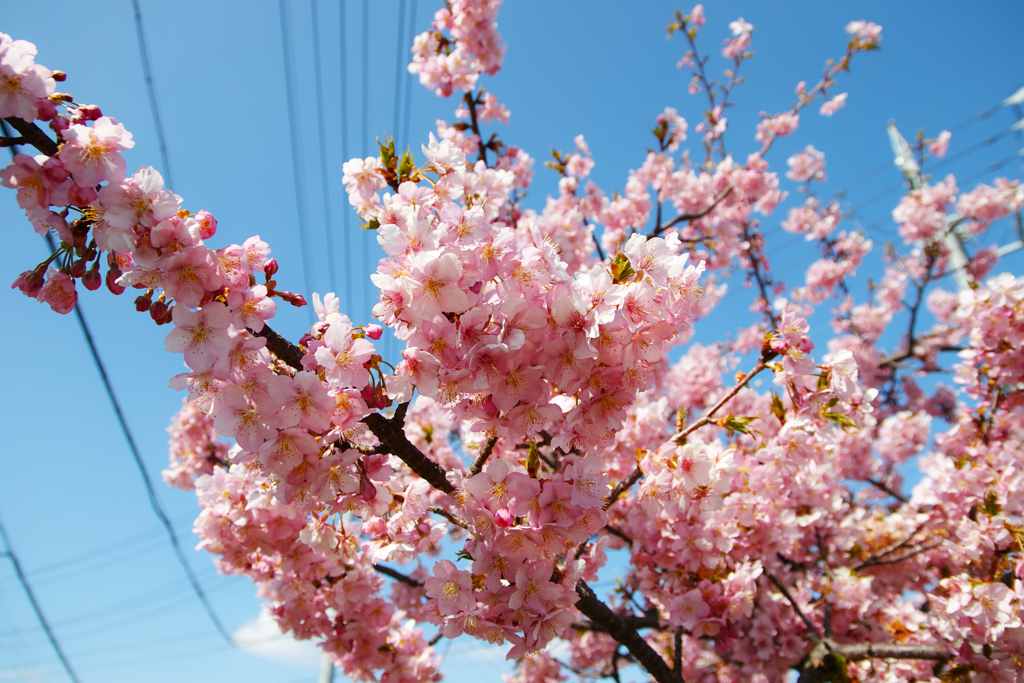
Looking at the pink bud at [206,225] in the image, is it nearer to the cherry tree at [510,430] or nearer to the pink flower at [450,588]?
the cherry tree at [510,430]

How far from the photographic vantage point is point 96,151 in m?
1.30

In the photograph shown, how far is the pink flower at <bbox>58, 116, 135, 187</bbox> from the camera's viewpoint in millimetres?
1275

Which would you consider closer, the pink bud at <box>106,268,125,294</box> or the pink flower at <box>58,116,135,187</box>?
the pink flower at <box>58,116,135,187</box>

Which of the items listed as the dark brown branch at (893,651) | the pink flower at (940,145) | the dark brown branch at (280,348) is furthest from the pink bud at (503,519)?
the pink flower at (940,145)

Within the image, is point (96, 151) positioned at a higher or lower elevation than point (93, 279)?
higher

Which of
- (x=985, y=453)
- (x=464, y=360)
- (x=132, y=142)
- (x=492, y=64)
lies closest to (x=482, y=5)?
(x=492, y=64)

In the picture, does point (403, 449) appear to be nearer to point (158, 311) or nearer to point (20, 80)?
point (158, 311)

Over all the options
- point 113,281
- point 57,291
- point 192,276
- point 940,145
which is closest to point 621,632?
point 192,276

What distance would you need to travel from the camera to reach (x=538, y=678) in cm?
575

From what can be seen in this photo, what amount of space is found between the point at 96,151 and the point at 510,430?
1.33 meters

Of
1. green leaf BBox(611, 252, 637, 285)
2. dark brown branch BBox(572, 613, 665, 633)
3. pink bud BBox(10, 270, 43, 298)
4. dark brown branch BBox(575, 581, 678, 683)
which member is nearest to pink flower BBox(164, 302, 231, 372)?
pink bud BBox(10, 270, 43, 298)

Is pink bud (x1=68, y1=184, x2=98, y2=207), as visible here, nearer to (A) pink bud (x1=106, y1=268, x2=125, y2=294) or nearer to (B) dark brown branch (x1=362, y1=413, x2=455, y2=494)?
(A) pink bud (x1=106, y1=268, x2=125, y2=294)

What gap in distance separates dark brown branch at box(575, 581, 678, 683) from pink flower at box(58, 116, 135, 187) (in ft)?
6.72

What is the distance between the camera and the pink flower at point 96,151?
128cm
